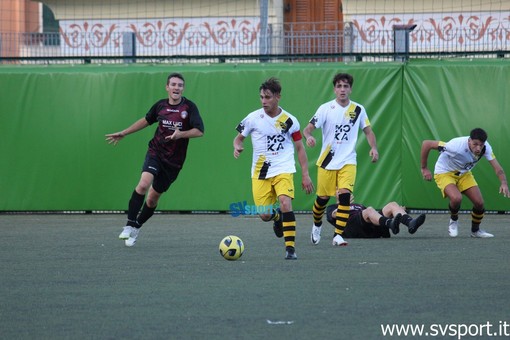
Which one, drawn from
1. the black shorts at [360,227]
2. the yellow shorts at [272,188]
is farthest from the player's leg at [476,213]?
the yellow shorts at [272,188]

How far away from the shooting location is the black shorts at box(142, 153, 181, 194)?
13.1 meters

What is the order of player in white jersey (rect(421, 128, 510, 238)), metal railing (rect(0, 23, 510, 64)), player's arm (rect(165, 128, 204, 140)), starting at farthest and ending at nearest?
1. metal railing (rect(0, 23, 510, 64))
2. player in white jersey (rect(421, 128, 510, 238))
3. player's arm (rect(165, 128, 204, 140))

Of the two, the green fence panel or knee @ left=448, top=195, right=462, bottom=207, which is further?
the green fence panel

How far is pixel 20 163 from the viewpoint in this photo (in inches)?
750

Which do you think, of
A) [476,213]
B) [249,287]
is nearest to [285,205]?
[249,287]

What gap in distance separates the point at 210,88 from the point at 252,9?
6.13 metres

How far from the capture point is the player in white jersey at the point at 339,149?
1305 cm

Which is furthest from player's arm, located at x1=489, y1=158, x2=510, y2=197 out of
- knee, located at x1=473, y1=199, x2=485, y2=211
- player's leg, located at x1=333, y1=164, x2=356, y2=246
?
player's leg, located at x1=333, y1=164, x2=356, y2=246

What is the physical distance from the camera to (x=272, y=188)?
12234 millimetres

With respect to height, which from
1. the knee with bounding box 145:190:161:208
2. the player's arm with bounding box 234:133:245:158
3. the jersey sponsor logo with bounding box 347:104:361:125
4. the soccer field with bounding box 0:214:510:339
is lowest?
the soccer field with bounding box 0:214:510:339

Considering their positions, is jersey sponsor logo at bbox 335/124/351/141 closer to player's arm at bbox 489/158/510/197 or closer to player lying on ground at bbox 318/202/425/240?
player lying on ground at bbox 318/202/425/240

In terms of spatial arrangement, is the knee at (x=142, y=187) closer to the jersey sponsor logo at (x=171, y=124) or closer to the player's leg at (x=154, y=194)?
the player's leg at (x=154, y=194)

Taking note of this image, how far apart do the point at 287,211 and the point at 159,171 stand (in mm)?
2228

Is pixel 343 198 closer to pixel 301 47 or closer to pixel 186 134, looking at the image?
pixel 186 134
